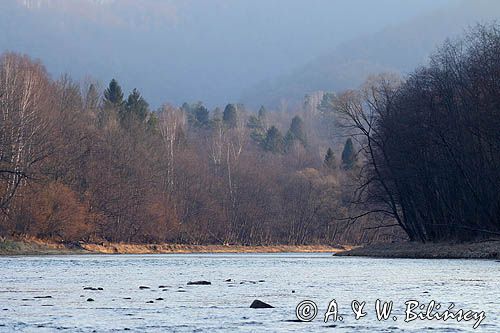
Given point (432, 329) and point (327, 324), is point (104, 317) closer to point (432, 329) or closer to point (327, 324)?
point (327, 324)

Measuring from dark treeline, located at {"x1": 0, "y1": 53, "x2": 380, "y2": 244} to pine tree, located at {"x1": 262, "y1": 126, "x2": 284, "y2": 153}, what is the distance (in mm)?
14773

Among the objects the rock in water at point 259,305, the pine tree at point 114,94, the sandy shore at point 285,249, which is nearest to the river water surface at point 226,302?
the rock in water at point 259,305

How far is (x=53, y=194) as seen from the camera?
3250 inches

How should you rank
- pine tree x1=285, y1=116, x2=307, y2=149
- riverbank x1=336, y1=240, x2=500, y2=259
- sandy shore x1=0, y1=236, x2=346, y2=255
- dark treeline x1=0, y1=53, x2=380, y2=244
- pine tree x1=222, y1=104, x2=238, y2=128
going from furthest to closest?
1. pine tree x1=222, y1=104, x2=238, y2=128
2. pine tree x1=285, y1=116, x2=307, y2=149
3. dark treeline x1=0, y1=53, x2=380, y2=244
4. sandy shore x1=0, y1=236, x2=346, y2=255
5. riverbank x1=336, y1=240, x2=500, y2=259

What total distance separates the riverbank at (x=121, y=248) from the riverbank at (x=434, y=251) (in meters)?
23.2

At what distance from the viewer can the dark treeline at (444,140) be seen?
53094 mm

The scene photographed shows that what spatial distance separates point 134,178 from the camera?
9825 centimetres

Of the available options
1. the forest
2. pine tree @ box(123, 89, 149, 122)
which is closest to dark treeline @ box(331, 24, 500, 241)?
the forest

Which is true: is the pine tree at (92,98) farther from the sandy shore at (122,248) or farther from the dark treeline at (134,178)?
the sandy shore at (122,248)

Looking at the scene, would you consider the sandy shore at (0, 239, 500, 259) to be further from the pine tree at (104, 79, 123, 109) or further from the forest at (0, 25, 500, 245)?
the pine tree at (104, 79, 123, 109)

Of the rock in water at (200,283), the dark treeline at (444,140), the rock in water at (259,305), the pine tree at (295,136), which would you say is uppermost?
the pine tree at (295,136)

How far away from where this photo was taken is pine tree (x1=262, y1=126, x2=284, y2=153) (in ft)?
527

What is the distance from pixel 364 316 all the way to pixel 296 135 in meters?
174

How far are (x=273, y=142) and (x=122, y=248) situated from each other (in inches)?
3004
